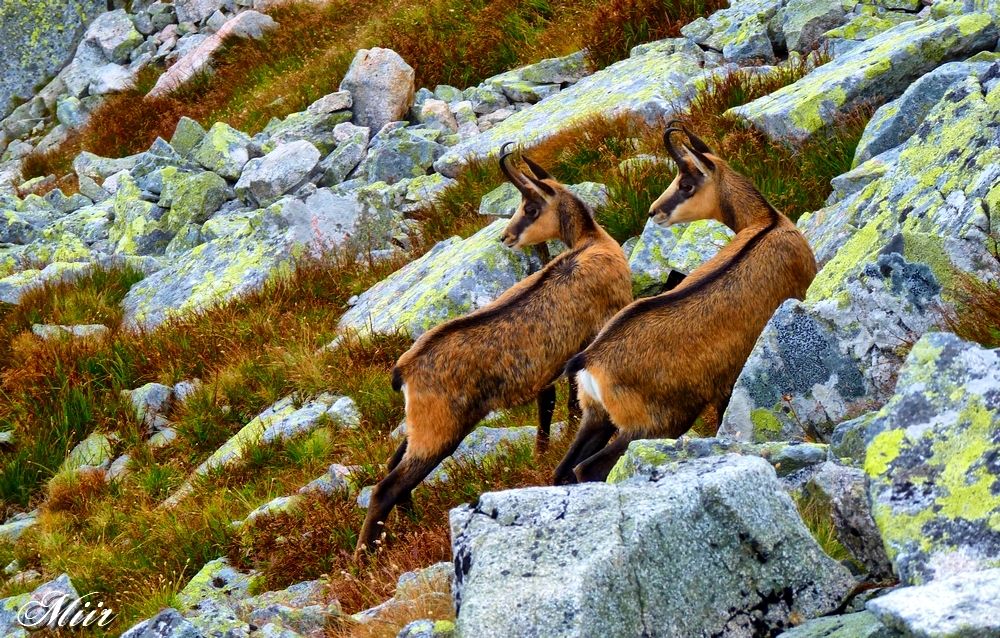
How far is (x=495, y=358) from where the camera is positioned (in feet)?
27.7

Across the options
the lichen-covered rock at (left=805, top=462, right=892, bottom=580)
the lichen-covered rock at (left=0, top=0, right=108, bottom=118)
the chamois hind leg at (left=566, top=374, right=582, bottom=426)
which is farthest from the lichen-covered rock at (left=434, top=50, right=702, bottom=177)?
the lichen-covered rock at (left=0, top=0, right=108, bottom=118)

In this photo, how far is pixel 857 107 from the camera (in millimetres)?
11312

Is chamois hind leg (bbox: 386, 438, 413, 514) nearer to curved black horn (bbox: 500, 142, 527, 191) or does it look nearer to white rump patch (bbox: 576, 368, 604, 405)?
white rump patch (bbox: 576, 368, 604, 405)

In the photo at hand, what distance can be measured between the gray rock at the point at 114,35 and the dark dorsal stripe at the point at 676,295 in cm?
2298

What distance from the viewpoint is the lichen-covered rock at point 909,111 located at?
1009 cm

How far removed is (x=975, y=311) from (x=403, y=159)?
1108cm

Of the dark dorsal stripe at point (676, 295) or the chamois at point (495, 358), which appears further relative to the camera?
the chamois at point (495, 358)

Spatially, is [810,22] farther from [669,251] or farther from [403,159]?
[403,159]

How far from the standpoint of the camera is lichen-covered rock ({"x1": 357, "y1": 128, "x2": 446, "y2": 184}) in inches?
641

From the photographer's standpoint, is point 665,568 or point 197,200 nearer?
point 665,568

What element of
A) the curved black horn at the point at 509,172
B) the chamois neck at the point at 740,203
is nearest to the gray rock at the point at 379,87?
the curved black horn at the point at 509,172

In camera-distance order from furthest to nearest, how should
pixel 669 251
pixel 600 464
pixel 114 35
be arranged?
pixel 114 35 → pixel 669 251 → pixel 600 464

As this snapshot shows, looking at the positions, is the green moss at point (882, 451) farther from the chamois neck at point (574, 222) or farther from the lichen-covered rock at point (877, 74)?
the lichen-covered rock at point (877, 74)

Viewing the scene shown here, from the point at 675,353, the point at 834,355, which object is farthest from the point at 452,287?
the point at 834,355
